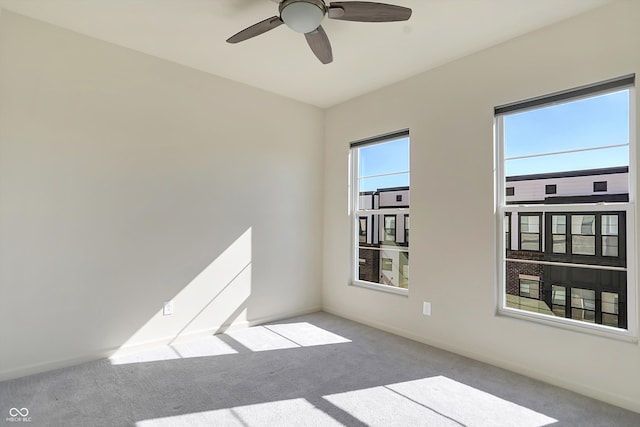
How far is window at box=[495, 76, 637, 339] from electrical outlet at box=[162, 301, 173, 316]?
3014 mm

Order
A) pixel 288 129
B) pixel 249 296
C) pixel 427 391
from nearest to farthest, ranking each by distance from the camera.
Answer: pixel 427 391, pixel 249 296, pixel 288 129

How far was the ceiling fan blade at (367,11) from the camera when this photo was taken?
1971 millimetres

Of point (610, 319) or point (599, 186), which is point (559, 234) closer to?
point (599, 186)

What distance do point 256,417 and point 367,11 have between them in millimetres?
2573

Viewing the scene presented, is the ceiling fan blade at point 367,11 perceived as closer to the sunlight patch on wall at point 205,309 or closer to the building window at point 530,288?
the building window at point 530,288

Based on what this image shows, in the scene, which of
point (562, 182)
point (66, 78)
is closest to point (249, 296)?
point (66, 78)

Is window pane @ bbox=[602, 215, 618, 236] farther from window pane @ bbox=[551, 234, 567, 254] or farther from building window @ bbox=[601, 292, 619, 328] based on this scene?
building window @ bbox=[601, 292, 619, 328]

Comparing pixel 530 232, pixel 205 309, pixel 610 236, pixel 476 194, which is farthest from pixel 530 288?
pixel 205 309

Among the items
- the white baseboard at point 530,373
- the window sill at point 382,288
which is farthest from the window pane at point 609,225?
the window sill at point 382,288

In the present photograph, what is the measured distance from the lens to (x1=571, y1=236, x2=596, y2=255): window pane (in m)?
2.46

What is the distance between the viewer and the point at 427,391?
2.40 metres

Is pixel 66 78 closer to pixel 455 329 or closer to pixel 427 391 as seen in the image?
pixel 427 391

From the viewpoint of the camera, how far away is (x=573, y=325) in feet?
8.31

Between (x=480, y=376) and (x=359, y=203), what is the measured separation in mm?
2276
